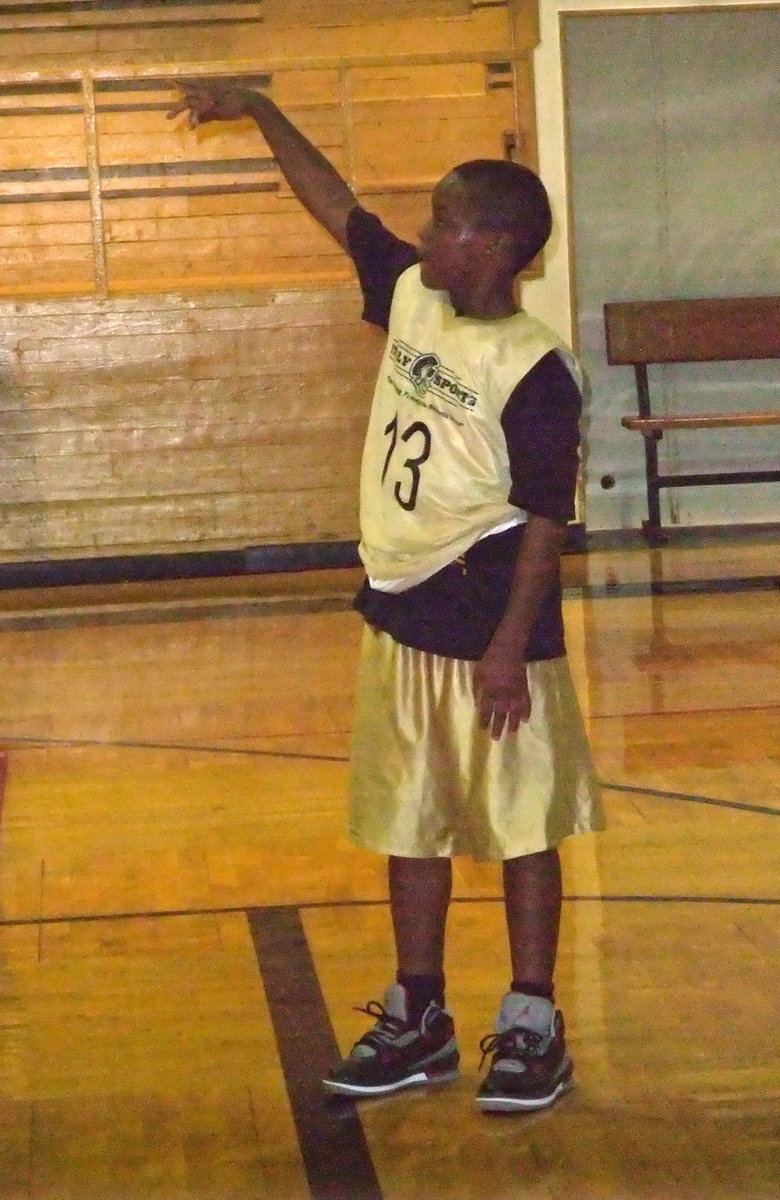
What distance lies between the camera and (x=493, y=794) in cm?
212

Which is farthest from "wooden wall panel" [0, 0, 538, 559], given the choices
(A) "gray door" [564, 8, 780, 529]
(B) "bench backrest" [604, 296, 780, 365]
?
(B) "bench backrest" [604, 296, 780, 365]

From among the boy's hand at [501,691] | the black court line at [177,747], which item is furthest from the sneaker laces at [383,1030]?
the black court line at [177,747]

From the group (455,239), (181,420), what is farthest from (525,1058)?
(181,420)

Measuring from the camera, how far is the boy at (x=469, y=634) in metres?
2.07

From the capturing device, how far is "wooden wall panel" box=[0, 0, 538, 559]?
24.9 feet

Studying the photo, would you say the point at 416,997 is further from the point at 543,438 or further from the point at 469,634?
the point at 543,438

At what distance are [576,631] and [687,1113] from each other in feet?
11.7

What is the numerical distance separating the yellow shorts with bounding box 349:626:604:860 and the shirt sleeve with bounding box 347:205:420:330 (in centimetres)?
47

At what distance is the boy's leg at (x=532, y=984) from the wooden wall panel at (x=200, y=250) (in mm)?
5636

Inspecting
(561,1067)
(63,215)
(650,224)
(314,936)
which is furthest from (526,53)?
(561,1067)

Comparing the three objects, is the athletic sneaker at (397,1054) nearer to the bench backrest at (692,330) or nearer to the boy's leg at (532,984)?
the boy's leg at (532,984)

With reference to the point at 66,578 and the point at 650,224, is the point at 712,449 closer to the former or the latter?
the point at 650,224

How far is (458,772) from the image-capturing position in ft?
7.04

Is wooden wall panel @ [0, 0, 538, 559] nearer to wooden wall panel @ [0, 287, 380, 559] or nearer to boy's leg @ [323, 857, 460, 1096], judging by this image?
wooden wall panel @ [0, 287, 380, 559]
